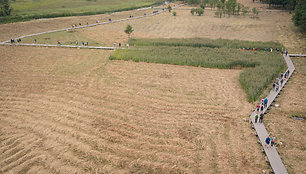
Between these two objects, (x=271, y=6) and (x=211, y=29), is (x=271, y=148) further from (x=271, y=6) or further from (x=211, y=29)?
(x=271, y=6)

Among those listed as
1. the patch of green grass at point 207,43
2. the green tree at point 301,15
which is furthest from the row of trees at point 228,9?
the patch of green grass at point 207,43

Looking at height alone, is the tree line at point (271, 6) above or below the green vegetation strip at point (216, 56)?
above

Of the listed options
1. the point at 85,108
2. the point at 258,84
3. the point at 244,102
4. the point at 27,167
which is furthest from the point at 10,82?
the point at 258,84

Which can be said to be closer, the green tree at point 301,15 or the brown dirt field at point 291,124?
the brown dirt field at point 291,124

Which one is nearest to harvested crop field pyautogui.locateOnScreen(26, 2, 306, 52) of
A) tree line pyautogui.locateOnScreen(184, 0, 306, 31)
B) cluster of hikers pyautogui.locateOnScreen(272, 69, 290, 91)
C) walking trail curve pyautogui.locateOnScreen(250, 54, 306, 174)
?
tree line pyautogui.locateOnScreen(184, 0, 306, 31)

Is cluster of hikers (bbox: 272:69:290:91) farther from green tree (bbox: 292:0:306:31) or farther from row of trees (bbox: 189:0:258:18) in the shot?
row of trees (bbox: 189:0:258:18)

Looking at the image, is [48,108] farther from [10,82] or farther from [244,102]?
[244,102]

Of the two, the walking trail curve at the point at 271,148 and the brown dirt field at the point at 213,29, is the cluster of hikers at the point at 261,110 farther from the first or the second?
the brown dirt field at the point at 213,29
